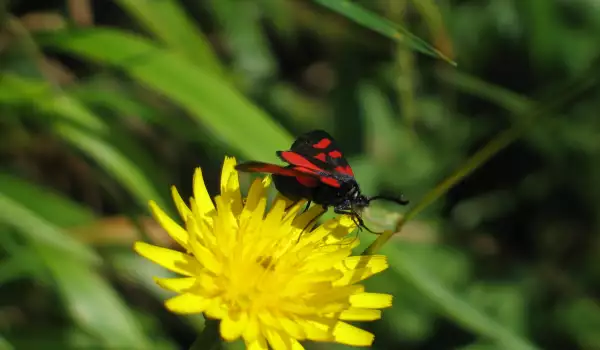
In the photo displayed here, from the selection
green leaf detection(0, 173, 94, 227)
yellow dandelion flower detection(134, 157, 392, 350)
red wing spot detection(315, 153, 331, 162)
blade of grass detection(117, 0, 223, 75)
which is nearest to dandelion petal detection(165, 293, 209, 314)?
yellow dandelion flower detection(134, 157, 392, 350)

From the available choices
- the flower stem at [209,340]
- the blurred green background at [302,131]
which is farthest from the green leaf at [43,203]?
the flower stem at [209,340]

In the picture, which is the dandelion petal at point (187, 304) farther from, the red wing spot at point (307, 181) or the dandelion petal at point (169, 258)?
the red wing spot at point (307, 181)

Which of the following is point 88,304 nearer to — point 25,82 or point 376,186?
point 25,82

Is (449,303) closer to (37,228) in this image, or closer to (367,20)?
(367,20)

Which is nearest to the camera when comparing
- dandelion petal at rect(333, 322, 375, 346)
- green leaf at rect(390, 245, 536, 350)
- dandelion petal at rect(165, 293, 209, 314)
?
dandelion petal at rect(165, 293, 209, 314)

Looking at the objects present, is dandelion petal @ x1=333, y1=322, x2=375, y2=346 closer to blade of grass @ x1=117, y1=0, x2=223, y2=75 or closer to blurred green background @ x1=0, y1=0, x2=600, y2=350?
blurred green background @ x1=0, y1=0, x2=600, y2=350

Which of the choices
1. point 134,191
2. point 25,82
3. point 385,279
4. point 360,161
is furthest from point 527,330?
point 25,82

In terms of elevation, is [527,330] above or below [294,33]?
below
